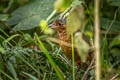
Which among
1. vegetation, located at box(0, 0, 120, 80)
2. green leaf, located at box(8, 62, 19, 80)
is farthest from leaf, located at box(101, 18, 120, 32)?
green leaf, located at box(8, 62, 19, 80)

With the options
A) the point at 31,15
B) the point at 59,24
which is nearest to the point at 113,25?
the point at 59,24

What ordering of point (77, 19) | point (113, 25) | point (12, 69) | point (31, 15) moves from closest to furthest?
point (77, 19), point (12, 69), point (113, 25), point (31, 15)

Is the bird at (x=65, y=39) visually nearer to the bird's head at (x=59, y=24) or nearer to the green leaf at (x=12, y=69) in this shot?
the bird's head at (x=59, y=24)

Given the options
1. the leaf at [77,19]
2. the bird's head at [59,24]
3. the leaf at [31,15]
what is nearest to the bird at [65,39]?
the bird's head at [59,24]

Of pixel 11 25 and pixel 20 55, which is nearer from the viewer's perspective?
pixel 20 55

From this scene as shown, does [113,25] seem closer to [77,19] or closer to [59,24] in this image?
[59,24]

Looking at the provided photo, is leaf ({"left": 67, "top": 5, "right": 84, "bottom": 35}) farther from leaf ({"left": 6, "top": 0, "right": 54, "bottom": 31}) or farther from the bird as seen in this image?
leaf ({"left": 6, "top": 0, "right": 54, "bottom": 31})

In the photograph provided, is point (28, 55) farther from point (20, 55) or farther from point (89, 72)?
point (89, 72)

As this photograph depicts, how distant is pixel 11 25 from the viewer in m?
2.82

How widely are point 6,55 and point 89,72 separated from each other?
0.56m

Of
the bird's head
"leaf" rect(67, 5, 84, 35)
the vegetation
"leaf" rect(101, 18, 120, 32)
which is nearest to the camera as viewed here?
"leaf" rect(67, 5, 84, 35)

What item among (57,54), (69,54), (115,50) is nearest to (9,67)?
(57,54)

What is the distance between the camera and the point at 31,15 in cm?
256

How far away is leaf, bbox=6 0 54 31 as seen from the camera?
229 cm
